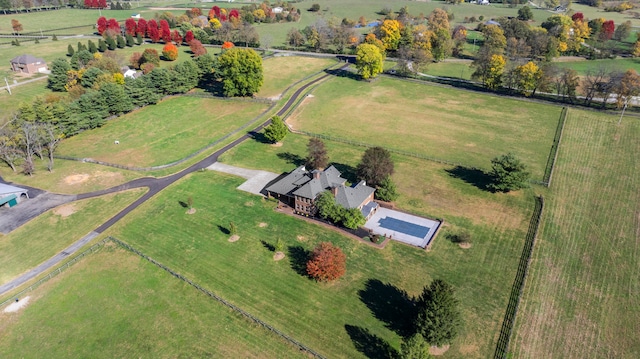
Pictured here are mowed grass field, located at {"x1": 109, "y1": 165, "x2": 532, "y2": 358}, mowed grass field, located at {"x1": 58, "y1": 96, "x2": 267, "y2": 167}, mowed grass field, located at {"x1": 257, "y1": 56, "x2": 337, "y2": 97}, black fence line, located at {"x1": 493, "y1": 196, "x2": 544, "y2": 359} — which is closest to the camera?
black fence line, located at {"x1": 493, "y1": 196, "x2": 544, "y2": 359}

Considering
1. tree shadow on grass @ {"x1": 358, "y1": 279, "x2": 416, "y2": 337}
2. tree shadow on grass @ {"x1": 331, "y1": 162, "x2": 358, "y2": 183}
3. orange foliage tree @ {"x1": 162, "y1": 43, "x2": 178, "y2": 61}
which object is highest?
orange foliage tree @ {"x1": 162, "y1": 43, "x2": 178, "y2": 61}

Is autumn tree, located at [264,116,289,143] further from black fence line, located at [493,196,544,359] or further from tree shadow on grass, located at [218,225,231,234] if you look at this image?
black fence line, located at [493,196,544,359]

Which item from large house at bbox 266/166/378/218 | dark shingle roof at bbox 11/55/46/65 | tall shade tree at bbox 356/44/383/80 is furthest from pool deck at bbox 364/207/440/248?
dark shingle roof at bbox 11/55/46/65

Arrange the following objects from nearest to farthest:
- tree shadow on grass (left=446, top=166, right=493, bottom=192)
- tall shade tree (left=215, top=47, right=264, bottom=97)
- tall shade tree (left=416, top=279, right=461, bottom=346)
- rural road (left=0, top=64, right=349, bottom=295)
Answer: tall shade tree (left=416, top=279, right=461, bottom=346) → rural road (left=0, top=64, right=349, bottom=295) → tree shadow on grass (left=446, top=166, right=493, bottom=192) → tall shade tree (left=215, top=47, right=264, bottom=97)

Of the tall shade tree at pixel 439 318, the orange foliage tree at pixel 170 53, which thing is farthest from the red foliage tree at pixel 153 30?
the tall shade tree at pixel 439 318

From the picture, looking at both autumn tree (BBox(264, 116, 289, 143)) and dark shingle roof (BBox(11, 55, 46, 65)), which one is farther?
dark shingle roof (BBox(11, 55, 46, 65))

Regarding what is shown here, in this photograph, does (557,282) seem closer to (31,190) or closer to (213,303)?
(213,303)

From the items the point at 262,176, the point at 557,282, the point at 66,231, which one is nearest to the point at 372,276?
the point at 557,282

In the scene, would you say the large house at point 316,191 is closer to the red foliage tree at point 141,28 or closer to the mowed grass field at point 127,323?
the mowed grass field at point 127,323
